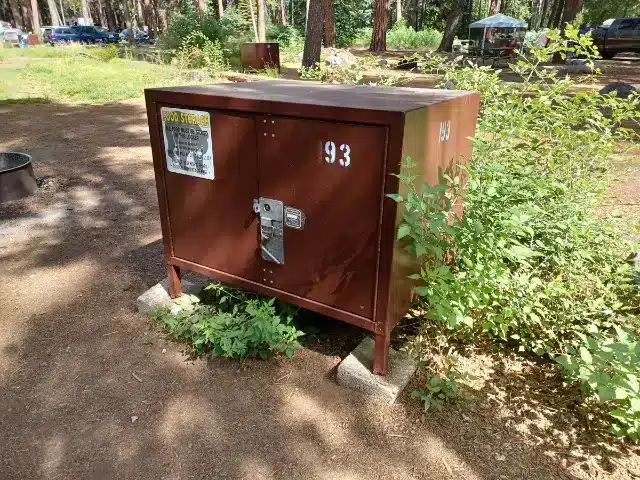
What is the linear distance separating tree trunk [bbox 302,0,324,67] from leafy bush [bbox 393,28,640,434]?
12.1 meters

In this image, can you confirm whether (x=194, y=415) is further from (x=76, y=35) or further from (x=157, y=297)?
(x=76, y=35)


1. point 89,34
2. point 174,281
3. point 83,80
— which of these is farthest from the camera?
point 89,34

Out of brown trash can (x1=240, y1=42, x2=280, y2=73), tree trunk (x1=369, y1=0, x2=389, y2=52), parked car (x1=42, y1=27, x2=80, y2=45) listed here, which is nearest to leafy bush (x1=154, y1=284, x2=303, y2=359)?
brown trash can (x1=240, y1=42, x2=280, y2=73)

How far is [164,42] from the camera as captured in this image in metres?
21.3

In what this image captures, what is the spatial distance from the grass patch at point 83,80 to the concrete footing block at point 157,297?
35.9 ft

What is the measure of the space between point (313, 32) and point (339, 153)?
1339cm

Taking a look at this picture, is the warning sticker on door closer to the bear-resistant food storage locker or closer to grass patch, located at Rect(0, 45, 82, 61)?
the bear-resistant food storage locker

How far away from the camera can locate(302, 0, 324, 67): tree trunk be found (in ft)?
45.6

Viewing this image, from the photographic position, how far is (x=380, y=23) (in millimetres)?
25078

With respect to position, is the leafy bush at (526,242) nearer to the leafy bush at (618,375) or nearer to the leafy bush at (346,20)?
the leafy bush at (618,375)

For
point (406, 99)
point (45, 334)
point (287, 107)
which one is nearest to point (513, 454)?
point (406, 99)

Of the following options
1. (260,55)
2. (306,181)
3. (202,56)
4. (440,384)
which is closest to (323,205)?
(306,181)

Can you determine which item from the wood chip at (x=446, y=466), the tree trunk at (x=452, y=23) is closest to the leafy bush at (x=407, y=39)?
the tree trunk at (x=452, y=23)

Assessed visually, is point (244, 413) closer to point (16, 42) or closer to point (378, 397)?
point (378, 397)
